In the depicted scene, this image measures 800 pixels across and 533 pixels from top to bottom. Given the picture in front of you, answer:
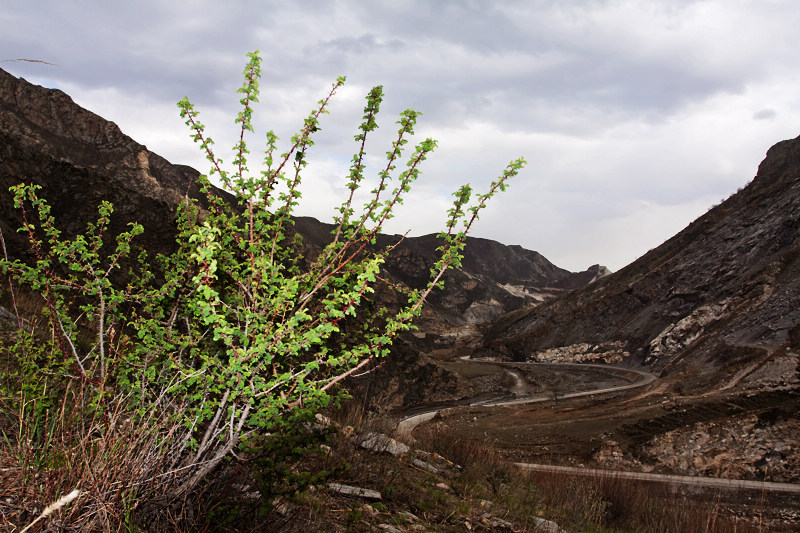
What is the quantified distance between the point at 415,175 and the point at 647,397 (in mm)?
35832

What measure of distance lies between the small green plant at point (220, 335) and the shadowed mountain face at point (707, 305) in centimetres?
3615

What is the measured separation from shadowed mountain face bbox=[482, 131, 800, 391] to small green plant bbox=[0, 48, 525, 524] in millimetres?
36153

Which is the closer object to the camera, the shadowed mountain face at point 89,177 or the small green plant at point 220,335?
the small green plant at point 220,335

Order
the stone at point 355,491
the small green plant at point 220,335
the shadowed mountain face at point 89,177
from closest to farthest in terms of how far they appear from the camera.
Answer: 1. the small green plant at point 220,335
2. the stone at point 355,491
3. the shadowed mountain face at point 89,177

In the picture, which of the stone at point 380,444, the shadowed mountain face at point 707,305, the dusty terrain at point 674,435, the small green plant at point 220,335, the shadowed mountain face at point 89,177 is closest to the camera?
the small green plant at point 220,335

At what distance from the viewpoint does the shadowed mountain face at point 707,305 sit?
3734 cm

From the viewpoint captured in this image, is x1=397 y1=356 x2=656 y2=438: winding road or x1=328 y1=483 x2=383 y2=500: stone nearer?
x1=328 y1=483 x2=383 y2=500: stone

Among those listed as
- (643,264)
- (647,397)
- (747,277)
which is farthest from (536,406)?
(643,264)

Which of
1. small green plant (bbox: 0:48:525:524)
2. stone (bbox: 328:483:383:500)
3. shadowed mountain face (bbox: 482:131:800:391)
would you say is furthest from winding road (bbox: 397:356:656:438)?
small green plant (bbox: 0:48:525:524)

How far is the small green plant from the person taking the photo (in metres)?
2.83

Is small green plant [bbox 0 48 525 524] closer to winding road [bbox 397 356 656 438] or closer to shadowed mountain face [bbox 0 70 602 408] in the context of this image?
shadowed mountain face [bbox 0 70 602 408]

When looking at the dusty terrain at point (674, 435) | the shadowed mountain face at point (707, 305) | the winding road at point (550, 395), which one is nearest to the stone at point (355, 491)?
the dusty terrain at point (674, 435)

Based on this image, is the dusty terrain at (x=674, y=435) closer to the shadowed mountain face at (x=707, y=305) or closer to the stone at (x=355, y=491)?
the shadowed mountain face at (x=707, y=305)

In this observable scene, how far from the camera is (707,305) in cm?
5250
